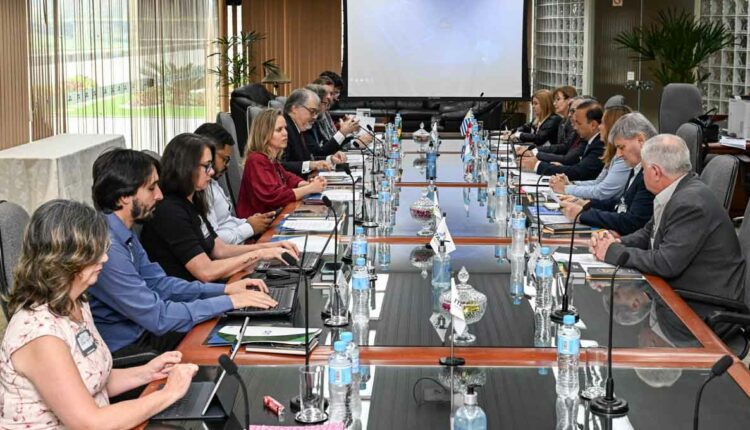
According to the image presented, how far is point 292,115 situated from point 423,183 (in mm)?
1269

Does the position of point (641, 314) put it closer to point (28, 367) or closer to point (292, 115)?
point (28, 367)

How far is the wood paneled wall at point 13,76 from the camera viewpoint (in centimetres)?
604

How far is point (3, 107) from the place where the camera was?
608cm

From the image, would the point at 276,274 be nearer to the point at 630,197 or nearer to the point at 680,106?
the point at 630,197

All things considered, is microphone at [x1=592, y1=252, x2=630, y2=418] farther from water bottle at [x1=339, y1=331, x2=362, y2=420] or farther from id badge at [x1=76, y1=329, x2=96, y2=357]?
id badge at [x1=76, y1=329, x2=96, y2=357]

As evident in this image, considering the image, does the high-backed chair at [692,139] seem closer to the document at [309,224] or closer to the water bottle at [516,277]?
the document at [309,224]

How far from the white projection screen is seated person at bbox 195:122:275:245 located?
6612mm

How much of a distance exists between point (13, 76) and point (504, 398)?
4913 millimetres

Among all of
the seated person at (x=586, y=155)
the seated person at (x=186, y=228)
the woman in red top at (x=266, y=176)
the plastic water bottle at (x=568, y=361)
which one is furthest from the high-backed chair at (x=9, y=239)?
the seated person at (x=586, y=155)

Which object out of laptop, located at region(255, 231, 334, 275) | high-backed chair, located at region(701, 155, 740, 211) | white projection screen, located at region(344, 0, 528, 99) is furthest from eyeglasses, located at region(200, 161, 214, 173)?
white projection screen, located at region(344, 0, 528, 99)

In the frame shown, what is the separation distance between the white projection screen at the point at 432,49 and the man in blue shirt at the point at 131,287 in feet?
26.8

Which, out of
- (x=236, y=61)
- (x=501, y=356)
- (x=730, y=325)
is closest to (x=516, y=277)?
(x=730, y=325)

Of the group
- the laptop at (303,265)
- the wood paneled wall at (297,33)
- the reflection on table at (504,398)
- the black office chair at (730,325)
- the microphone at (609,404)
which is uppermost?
the wood paneled wall at (297,33)

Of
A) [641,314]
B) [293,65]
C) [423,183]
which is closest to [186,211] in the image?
[641,314]
